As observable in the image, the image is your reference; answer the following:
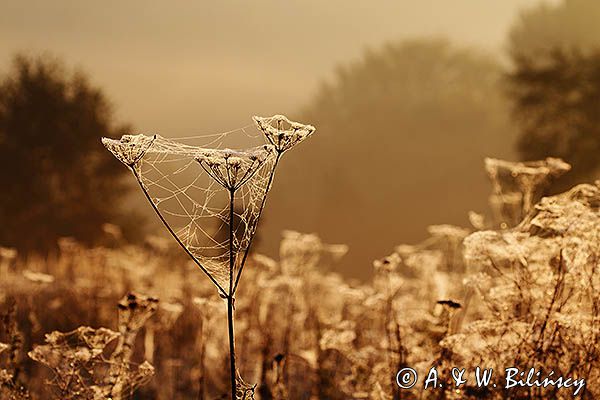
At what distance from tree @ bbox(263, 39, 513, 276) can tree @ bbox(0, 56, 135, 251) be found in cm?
1438

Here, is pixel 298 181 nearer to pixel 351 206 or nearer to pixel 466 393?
pixel 351 206

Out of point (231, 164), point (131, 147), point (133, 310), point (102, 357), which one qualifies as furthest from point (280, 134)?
point (102, 357)

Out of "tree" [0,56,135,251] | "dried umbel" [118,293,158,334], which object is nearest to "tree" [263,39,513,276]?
"tree" [0,56,135,251]

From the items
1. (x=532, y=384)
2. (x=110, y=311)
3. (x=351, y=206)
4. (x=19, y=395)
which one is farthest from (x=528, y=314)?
(x=351, y=206)

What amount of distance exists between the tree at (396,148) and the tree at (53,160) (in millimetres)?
14377

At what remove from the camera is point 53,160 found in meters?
24.7

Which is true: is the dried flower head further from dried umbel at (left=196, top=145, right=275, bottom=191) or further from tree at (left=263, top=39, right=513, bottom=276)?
tree at (left=263, top=39, right=513, bottom=276)

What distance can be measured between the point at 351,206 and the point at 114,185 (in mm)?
19305

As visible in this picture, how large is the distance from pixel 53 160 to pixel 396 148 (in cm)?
2550

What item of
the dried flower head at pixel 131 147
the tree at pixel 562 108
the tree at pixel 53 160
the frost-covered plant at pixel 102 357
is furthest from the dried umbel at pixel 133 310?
the tree at pixel 53 160

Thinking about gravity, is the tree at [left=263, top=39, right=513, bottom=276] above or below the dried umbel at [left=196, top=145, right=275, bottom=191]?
above

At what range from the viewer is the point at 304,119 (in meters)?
51.2

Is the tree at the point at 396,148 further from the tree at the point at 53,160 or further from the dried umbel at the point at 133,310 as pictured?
the dried umbel at the point at 133,310

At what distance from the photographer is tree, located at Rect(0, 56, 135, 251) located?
23812 millimetres
